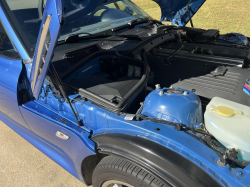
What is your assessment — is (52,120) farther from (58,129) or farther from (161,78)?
(161,78)

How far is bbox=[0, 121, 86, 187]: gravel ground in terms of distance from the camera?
7.24ft

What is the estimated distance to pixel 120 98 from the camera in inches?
63.6

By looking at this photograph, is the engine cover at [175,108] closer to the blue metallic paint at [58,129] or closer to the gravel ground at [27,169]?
the blue metallic paint at [58,129]

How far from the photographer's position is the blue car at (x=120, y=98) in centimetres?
125

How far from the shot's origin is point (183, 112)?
1.53 m

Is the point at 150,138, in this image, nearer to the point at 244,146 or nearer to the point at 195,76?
the point at 244,146

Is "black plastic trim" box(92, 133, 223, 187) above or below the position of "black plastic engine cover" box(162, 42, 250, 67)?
below

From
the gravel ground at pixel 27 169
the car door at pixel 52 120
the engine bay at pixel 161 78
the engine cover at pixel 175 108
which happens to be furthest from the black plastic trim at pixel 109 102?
the gravel ground at pixel 27 169

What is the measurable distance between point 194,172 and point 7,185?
2.08 m

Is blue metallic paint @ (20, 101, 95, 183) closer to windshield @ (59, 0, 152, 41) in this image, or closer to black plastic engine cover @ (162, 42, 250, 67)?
windshield @ (59, 0, 152, 41)

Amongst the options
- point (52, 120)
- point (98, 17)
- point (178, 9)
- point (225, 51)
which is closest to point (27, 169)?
point (52, 120)

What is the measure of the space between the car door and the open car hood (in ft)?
8.86

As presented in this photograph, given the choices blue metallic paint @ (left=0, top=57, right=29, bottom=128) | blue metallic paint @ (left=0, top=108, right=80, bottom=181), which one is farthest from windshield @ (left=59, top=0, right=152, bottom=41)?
blue metallic paint @ (left=0, top=108, right=80, bottom=181)

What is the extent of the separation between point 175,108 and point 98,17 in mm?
1956
